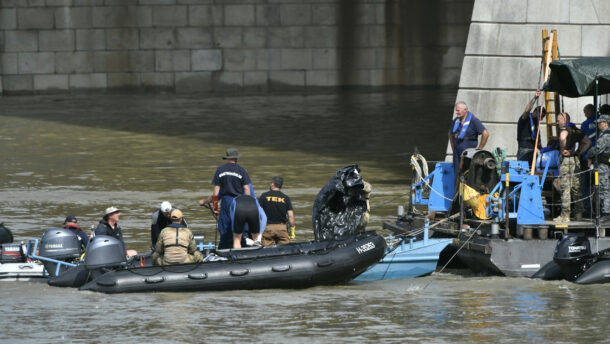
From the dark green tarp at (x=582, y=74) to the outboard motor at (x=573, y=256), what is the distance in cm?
207

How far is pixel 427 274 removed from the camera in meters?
15.2

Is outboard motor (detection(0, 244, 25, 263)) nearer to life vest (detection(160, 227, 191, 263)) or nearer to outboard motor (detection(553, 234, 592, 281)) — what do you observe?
life vest (detection(160, 227, 191, 263))

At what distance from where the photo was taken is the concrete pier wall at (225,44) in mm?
37906

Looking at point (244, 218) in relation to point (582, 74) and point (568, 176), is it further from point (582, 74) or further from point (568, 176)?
point (582, 74)

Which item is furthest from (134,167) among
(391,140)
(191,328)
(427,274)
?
(191,328)

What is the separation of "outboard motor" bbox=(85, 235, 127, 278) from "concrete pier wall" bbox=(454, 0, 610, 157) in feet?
28.0

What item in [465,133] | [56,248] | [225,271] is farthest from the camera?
[465,133]

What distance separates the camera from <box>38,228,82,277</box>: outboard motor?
48.7 ft

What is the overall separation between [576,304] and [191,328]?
4.28 meters

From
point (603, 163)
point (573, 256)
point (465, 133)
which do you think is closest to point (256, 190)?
point (465, 133)

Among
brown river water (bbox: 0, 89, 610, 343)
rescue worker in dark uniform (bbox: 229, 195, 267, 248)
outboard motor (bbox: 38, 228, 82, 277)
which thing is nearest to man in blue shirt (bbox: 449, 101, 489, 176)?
brown river water (bbox: 0, 89, 610, 343)

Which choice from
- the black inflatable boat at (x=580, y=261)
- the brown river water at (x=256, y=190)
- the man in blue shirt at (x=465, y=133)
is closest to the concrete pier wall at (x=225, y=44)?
the brown river water at (x=256, y=190)

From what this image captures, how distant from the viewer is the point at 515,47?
68.6 ft

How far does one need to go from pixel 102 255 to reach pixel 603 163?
627 cm
